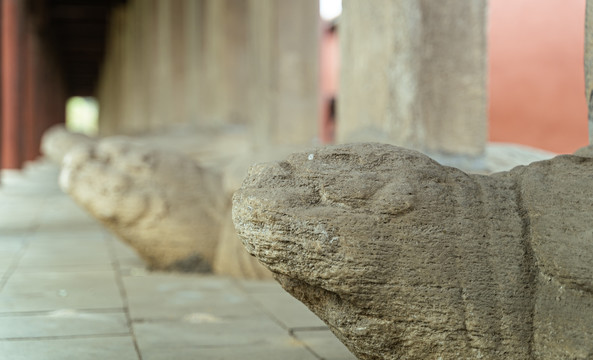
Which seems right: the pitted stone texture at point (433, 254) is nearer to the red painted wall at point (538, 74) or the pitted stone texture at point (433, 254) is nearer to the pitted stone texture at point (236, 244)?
the pitted stone texture at point (236, 244)

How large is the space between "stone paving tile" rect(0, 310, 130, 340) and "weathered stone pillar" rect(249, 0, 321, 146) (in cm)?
252

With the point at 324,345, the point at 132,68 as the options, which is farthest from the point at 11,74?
the point at 324,345

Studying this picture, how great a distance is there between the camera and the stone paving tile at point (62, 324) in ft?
12.0

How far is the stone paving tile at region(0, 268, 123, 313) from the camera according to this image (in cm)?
435

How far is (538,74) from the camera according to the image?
6.22 m

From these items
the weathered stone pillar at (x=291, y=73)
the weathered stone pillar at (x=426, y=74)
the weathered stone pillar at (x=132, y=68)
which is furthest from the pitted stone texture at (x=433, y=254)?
the weathered stone pillar at (x=132, y=68)

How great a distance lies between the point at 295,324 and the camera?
3953 mm

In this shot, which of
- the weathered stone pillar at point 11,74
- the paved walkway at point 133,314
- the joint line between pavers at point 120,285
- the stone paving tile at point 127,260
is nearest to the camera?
the paved walkway at point 133,314

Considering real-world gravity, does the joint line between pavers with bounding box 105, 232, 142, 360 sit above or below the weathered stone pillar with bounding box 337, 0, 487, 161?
below

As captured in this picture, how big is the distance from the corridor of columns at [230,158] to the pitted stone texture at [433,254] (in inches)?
40.0

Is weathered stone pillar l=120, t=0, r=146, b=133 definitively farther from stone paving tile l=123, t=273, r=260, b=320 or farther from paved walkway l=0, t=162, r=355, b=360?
stone paving tile l=123, t=273, r=260, b=320

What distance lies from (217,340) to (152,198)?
2.03 meters

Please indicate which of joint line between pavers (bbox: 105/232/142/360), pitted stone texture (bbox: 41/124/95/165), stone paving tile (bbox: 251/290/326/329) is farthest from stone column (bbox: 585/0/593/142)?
pitted stone texture (bbox: 41/124/95/165)

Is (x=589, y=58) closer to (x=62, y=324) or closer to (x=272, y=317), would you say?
(x=272, y=317)
